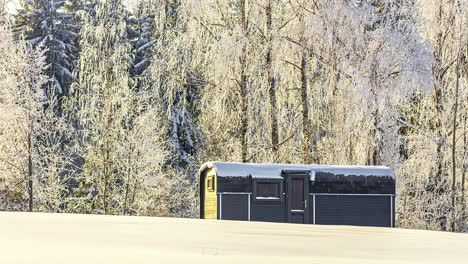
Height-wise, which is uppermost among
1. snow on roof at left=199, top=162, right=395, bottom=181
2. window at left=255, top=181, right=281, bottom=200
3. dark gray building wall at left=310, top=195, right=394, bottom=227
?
snow on roof at left=199, top=162, right=395, bottom=181

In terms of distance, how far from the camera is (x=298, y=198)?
16219mm

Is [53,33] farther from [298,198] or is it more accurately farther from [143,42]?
[298,198]

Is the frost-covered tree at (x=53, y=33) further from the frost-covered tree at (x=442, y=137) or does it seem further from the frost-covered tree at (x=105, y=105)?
the frost-covered tree at (x=442, y=137)

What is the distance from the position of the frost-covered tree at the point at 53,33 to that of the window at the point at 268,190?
17239 millimetres

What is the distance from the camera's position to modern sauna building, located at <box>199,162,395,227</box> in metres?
16.0

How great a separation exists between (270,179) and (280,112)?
3625 mm

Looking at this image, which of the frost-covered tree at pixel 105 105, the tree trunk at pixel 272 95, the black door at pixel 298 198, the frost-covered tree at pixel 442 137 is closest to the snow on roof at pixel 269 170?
the black door at pixel 298 198

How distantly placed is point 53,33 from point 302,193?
2002 cm

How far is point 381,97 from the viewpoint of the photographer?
16.4 meters

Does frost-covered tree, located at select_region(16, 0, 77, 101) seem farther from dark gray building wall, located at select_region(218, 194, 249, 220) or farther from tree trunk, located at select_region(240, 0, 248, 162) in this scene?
dark gray building wall, located at select_region(218, 194, 249, 220)

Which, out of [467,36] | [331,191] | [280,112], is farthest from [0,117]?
[467,36]

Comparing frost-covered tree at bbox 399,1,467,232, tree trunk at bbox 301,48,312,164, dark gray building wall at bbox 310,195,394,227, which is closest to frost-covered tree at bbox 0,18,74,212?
tree trunk at bbox 301,48,312,164

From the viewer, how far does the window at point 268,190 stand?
1612 centimetres

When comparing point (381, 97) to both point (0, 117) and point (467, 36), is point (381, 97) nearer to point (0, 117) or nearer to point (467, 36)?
point (467, 36)
